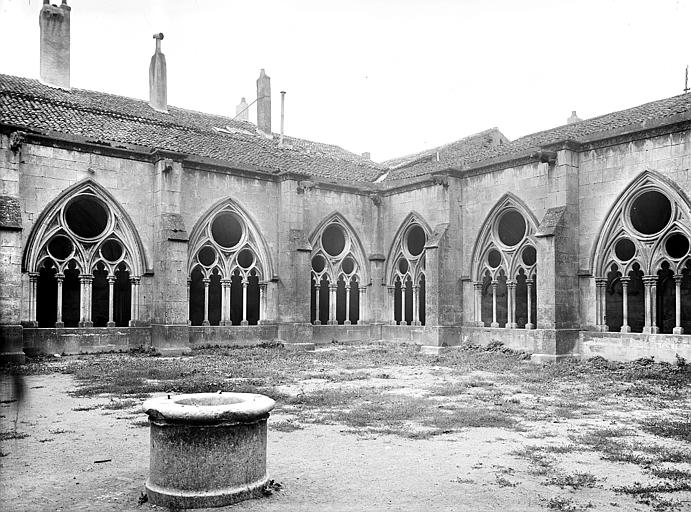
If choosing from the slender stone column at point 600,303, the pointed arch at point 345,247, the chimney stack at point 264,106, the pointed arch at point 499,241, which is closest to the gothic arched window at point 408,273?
the pointed arch at point 345,247

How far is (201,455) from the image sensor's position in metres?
5.39

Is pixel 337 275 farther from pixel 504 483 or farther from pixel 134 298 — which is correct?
pixel 504 483

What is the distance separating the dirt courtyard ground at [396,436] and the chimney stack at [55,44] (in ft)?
45.2

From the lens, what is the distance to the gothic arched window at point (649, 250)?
15.7 metres

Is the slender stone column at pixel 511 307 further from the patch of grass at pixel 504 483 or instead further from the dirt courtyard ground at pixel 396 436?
the patch of grass at pixel 504 483

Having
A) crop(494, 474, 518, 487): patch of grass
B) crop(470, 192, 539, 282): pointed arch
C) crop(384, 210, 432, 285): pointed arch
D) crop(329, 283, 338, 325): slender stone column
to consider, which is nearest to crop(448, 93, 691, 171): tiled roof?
crop(470, 192, 539, 282): pointed arch

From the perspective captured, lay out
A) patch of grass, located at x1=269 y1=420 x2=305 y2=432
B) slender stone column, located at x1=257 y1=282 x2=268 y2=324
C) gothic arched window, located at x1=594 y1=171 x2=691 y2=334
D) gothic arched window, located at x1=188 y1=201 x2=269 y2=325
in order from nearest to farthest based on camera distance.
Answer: patch of grass, located at x1=269 y1=420 x2=305 y2=432, gothic arched window, located at x1=594 y1=171 x2=691 y2=334, gothic arched window, located at x1=188 y1=201 x2=269 y2=325, slender stone column, located at x1=257 y1=282 x2=268 y2=324

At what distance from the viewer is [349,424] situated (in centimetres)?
886

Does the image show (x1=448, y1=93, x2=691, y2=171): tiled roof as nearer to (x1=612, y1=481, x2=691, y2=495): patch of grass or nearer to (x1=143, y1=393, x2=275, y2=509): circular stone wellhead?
(x1=612, y1=481, x2=691, y2=495): patch of grass

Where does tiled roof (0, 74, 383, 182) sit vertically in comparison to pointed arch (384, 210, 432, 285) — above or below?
above

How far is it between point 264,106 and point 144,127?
11562 mm

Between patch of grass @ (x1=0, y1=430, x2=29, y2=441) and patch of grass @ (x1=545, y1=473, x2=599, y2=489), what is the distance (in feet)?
20.6

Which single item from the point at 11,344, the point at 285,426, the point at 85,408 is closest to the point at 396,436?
the point at 285,426

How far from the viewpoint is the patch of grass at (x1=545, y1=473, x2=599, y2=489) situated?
236 inches
